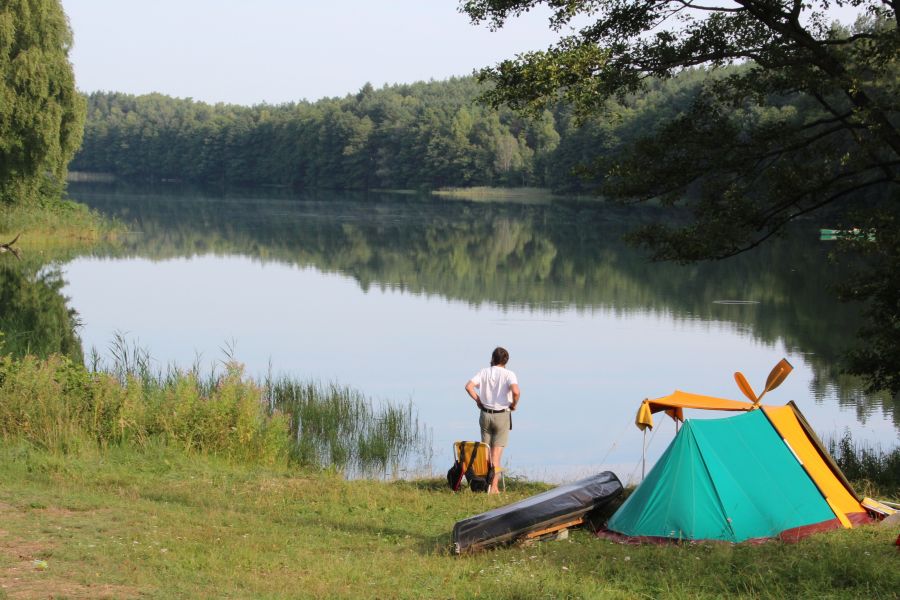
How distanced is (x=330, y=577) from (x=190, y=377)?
653 cm

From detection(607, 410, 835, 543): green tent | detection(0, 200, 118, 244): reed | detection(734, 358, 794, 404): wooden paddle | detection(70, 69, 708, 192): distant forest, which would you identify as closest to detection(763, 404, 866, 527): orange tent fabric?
detection(607, 410, 835, 543): green tent

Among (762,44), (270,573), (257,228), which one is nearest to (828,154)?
(762,44)

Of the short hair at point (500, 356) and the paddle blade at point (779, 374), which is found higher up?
the paddle blade at point (779, 374)

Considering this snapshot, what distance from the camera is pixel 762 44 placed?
12.7m

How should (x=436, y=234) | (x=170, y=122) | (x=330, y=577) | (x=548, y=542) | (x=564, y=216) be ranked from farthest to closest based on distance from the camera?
(x=170, y=122) → (x=564, y=216) → (x=436, y=234) → (x=548, y=542) → (x=330, y=577)

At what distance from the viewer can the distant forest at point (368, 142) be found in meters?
102

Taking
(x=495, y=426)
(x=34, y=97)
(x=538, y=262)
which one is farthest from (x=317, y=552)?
(x=538, y=262)

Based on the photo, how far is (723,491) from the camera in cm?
849

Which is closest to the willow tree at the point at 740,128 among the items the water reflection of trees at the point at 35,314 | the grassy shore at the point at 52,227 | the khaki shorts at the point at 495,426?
the khaki shorts at the point at 495,426

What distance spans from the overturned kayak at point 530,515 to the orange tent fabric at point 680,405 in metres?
0.69

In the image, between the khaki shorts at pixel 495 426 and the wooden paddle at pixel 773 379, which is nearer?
the wooden paddle at pixel 773 379

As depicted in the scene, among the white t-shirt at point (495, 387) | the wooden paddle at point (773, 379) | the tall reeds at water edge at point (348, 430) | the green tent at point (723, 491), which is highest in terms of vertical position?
the wooden paddle at point (773, 379)

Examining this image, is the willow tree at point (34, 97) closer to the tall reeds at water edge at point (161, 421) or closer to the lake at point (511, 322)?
the lake at point (511, 322)

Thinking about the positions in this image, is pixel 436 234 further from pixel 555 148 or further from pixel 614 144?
pixel 555 148
